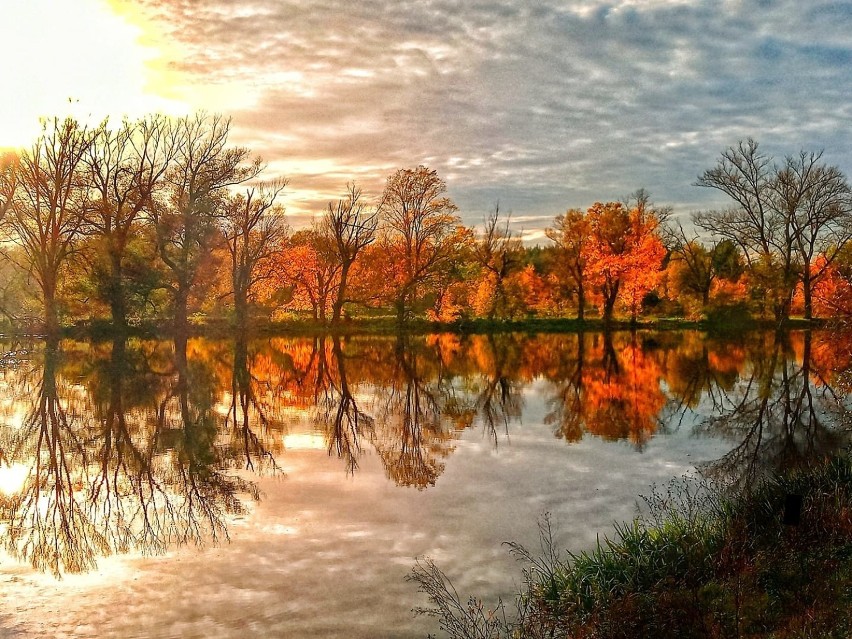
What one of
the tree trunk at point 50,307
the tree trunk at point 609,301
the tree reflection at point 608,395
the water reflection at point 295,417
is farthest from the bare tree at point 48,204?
the tree trunk at point 609,301

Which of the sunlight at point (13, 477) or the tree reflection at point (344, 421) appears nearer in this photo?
the sunlight at point (13, 477)

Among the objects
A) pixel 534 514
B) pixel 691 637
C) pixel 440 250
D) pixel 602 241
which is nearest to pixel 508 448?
pixel 534 514

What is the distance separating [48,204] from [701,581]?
2001 inches

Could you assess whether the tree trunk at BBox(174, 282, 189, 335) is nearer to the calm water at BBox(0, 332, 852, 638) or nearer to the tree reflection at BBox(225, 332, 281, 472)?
the calm water at BBox(0, 332, 852, 638)

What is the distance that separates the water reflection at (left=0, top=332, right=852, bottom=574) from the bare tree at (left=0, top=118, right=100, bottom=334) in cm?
1158

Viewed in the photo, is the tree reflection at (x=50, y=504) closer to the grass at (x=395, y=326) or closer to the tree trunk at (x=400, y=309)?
the grass at (x=395, y=326)

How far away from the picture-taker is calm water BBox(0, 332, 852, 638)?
25.4 ft

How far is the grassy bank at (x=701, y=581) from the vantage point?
6512mm

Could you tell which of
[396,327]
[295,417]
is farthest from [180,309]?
[295,417]

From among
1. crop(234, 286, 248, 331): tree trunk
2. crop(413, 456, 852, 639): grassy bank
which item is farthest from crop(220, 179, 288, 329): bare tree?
crop(413, 456, 852, 639): grassy bank

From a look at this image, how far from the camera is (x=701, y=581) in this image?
7641 millimetres

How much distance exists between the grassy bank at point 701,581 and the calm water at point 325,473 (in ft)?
1.53

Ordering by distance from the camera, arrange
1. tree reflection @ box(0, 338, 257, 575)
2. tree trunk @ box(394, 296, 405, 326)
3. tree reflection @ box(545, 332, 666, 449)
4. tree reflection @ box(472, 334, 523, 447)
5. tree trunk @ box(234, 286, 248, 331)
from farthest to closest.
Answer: tree trunk @ box(394, 296, 405, 326) < tree trunk @ box(234, 286, 248, 331) < tree reflection @ box(472, 334, 523, 447) < tree reflection @ box(545, 332, 666, 449) < tree reflection @ box(0, 338, 257, 575)

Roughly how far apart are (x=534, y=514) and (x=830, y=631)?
16.6 feet
